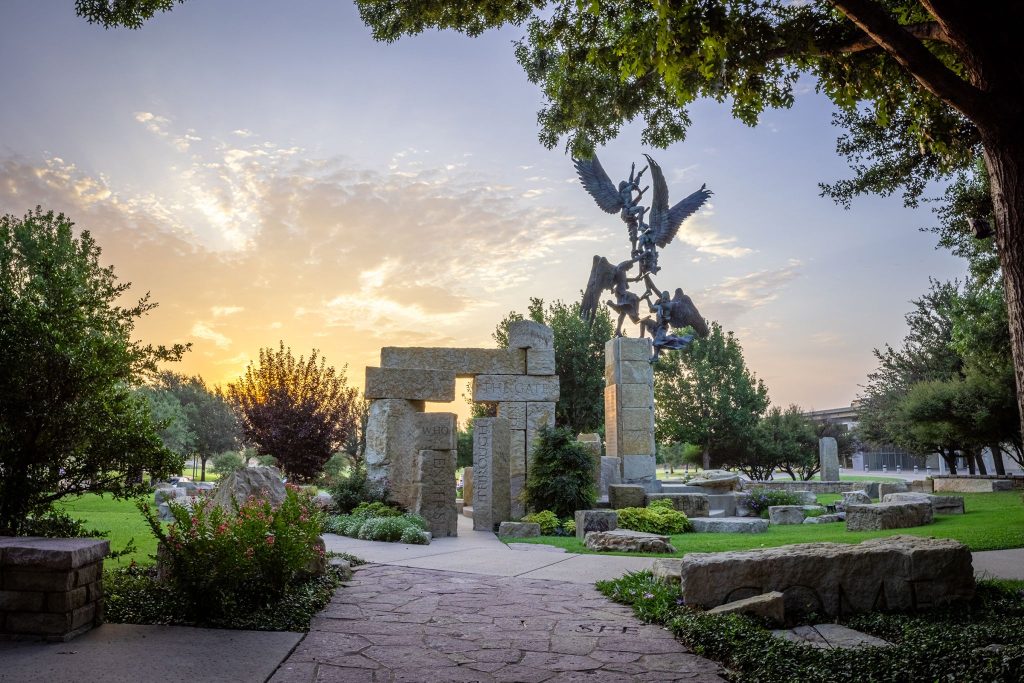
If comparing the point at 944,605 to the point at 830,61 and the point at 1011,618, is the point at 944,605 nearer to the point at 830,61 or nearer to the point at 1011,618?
the point at 1011,618

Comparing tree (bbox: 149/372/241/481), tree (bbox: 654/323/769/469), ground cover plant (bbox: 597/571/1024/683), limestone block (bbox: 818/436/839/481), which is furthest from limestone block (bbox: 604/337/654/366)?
tree (bbox: 149/372/241/481)

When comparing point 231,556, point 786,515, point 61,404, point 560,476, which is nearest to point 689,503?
point 786,515

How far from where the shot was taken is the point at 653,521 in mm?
13000

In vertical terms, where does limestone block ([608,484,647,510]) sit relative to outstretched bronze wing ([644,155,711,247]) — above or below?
below

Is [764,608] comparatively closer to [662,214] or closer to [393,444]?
[393,444]

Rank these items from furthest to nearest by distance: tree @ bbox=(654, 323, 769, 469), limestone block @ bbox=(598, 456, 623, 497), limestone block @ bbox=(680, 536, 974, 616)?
tree @ bbox=(654, 323, 769, 469) < limestone block @ bbox=(598, 456, 623, 497) < limestone block @ bbox=(680, 536, 974, 616)

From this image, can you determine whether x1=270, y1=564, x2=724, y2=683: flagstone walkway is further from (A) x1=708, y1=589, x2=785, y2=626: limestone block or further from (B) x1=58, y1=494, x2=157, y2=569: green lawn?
(B) x1=58, y1=494, x2=157, y2=569: green lawn

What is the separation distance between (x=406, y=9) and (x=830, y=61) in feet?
17.3

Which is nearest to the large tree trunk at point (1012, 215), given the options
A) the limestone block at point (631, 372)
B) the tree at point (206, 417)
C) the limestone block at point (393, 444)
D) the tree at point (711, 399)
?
the limestone block at point (393, 444)

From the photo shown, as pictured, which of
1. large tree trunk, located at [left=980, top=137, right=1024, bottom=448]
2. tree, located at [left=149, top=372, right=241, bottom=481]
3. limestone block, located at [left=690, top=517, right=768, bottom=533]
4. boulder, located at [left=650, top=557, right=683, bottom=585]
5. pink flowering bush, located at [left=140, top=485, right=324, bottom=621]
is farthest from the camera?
tree, located at [left=149, top=372, right=241, bottom=481]

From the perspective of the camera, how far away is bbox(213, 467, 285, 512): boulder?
8367 millimetres

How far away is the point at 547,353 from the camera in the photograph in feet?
54.0

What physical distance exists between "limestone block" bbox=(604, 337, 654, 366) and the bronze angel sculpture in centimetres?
387

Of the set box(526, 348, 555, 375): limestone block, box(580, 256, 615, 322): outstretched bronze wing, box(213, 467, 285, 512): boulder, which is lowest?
box(213, 467, 285, 512): boulder
